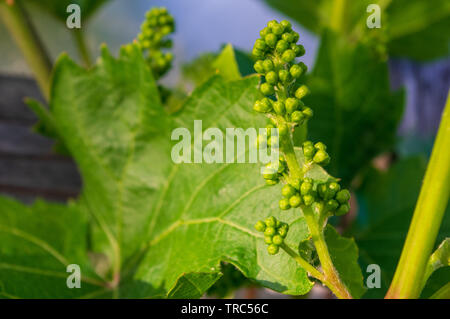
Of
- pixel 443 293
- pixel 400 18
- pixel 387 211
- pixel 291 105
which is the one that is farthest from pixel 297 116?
pixel 400 18

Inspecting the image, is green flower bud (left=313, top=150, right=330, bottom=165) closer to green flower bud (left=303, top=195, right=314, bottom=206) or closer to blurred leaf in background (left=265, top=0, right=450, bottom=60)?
green flower bud (left=303, top=195, right=314, bottom=206)

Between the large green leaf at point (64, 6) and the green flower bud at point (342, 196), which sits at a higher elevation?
the large green leaf at point (64, 6)

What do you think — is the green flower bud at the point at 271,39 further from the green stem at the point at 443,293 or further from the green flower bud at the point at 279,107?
the green stem at the point at 443,293

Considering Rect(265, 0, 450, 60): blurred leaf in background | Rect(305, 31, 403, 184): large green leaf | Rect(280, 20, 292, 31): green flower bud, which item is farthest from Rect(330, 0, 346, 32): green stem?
Rect(280, 20, 292, 31): green flower bud

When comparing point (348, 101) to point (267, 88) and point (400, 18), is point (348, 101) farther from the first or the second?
point (400, 18)

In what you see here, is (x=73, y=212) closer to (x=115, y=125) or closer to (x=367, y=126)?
(x=115, y=125)

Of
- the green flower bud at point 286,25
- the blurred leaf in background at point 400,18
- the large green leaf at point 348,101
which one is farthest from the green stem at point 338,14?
the green flower bud at point 286,25
